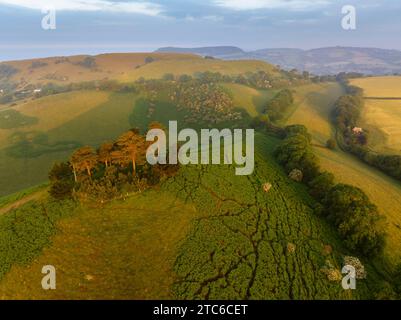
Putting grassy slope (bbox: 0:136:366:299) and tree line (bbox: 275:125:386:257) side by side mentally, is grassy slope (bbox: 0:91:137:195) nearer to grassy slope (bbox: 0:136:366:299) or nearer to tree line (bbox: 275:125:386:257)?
grassy slope (bbox: 0:136:366:299)

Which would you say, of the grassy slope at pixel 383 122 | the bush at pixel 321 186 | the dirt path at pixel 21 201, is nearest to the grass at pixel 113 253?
the dirt path at pixel 21 201

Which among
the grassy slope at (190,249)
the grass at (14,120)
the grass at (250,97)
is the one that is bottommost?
the grassy slope at (190,249)

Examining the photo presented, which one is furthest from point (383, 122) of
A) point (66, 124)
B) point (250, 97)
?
point (66, 124)

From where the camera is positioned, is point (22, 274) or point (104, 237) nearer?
point (22, 274)

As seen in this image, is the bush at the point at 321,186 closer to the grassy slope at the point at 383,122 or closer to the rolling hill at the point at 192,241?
the rolling hill at the point at 192,241

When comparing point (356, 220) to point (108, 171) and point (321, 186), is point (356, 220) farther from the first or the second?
point (108, 171)

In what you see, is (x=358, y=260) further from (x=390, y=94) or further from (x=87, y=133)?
(x=390, y=94)
